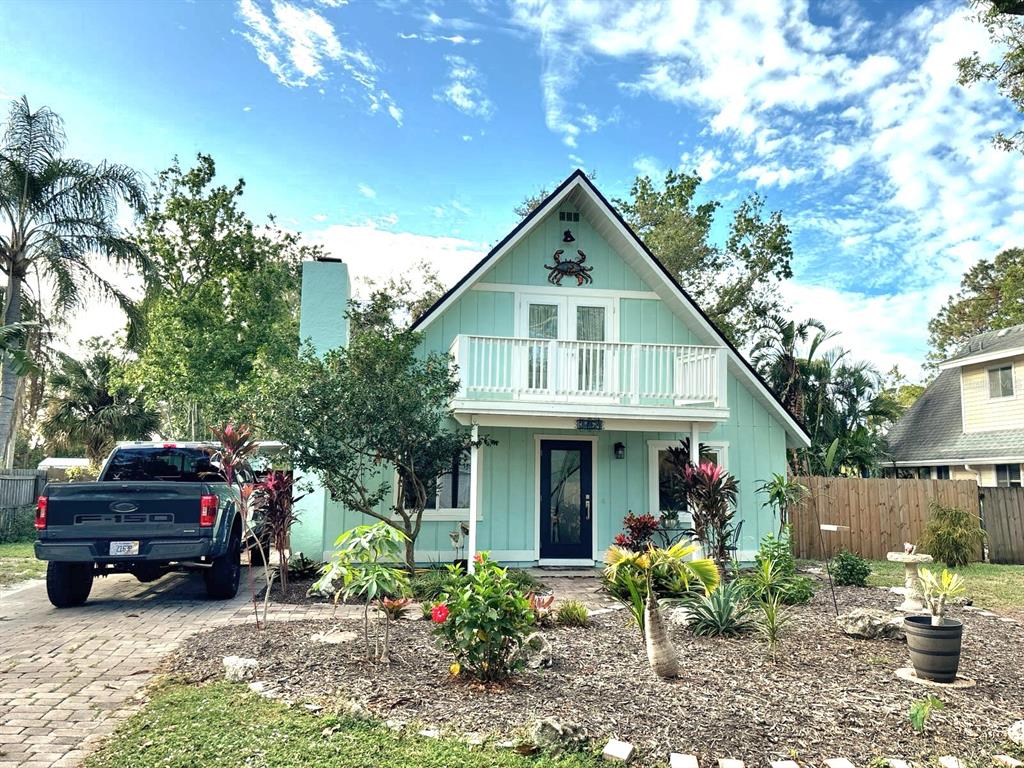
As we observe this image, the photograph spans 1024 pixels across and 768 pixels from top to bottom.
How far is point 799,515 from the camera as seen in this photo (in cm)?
1493

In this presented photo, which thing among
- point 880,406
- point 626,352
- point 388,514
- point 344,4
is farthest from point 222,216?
point 880,406

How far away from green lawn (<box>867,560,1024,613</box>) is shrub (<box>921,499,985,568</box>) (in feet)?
0.79

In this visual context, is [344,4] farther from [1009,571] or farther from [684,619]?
[1009,571]

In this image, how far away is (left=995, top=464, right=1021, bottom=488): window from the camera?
57.9 ft

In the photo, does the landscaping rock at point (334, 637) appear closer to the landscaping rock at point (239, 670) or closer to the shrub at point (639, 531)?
the landscaping rock at point (239, 670)

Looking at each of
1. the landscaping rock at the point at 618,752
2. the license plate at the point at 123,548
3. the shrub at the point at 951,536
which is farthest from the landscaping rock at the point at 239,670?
the shrub at the point at 951,536

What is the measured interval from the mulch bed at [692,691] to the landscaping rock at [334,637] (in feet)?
0.36

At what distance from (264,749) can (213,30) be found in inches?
470

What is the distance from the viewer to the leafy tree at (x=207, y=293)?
20.3m

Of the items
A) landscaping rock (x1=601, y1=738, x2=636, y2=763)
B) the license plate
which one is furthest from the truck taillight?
landscaping rock (x1=601, y1=738, x2=636, y2=763)

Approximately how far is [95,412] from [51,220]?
10087mm

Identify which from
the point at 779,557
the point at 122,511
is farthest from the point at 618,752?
the point at 122,511

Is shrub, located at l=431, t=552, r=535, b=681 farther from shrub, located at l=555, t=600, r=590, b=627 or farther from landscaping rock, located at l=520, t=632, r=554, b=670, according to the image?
shrub, located at l=555, t=600, r=590, b=627

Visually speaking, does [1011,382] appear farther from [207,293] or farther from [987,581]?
[207,293]
